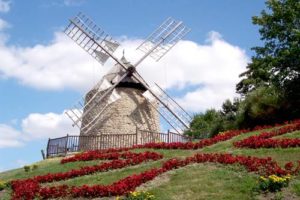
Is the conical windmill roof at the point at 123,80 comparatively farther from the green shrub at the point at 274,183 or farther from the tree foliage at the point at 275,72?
the green shrub at the point at 274,183

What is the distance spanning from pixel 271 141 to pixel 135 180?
623 cm

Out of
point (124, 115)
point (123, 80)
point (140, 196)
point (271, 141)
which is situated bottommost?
point (140, 196)

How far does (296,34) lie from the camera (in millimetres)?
29938

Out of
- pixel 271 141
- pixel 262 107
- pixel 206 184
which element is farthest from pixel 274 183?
pixel 262 107

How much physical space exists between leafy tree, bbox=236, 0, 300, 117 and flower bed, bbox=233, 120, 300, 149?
4.66 metres

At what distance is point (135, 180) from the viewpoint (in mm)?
18469

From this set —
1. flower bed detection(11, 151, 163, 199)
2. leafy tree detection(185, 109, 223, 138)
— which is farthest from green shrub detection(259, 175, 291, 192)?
leafy tree detection(185, 109, 223, 138)

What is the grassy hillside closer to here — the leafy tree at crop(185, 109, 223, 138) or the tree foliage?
the tree foliage

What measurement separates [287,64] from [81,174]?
1403cm

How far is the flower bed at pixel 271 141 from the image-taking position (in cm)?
2091

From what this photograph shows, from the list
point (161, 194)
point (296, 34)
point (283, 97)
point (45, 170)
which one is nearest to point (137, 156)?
point (45, 170)

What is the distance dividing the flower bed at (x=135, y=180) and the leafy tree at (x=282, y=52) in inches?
402

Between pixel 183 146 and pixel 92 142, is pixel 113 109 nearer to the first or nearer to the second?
pixel 92 142

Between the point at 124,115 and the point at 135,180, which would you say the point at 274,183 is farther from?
the point at 124,115
